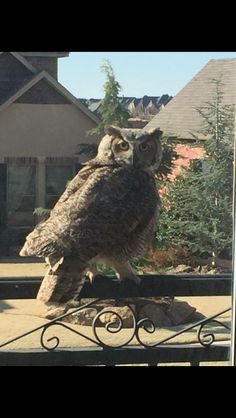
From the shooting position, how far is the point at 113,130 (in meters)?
1.98

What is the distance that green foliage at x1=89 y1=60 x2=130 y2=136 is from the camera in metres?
1.94

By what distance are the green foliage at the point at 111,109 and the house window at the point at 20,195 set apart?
0.20 m

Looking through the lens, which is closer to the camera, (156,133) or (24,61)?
(24,61)

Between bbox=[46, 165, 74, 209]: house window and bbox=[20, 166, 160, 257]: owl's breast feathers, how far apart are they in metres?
0.01

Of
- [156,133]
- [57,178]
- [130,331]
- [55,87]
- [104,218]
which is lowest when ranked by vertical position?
[130,331]

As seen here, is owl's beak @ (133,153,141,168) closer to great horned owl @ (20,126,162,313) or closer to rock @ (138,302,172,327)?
great horned owl @ (20,126,162,313)

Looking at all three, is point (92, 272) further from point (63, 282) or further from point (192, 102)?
point (192, 102)

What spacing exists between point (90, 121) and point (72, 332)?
54 cm

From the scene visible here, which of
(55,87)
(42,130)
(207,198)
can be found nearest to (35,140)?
(42,130)

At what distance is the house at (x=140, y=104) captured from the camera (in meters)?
1.95

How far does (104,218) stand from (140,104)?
31cm

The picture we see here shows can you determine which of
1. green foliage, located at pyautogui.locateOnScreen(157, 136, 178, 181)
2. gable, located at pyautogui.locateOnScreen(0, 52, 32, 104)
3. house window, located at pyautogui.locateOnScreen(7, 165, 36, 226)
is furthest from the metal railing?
gable, located at pyautogui.locateOnScreen(0, 52, 32, 104)

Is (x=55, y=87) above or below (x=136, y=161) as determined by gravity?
above
